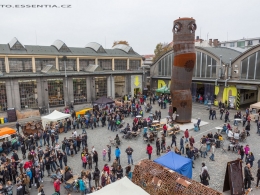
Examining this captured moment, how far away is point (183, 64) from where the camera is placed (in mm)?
20016

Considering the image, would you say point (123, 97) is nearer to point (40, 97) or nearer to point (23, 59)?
point (40, 97)

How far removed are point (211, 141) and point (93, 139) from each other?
378 inches

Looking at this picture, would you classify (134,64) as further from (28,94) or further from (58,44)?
(28,94)

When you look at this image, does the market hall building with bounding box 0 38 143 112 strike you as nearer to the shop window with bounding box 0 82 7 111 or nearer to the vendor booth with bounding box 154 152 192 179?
the shop window with bounding box 0 82 7 111

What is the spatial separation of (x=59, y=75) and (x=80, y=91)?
4024 millimetres

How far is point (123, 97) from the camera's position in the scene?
34.6m

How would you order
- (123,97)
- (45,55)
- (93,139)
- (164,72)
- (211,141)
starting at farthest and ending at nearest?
(164,72) → (123,97) → (45,55) → (93,139) → (211,141)

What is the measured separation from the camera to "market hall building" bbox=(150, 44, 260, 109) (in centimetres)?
2562

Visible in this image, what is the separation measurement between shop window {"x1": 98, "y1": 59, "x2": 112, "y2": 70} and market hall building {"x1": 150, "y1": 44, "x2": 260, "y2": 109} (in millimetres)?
14440

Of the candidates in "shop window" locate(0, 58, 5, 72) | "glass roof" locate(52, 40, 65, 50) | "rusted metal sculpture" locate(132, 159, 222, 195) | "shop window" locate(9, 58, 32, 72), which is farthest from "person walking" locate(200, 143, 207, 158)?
"glass roof" locate(52, 40, 65, 50)

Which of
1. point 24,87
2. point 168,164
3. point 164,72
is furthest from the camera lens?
point 164,72

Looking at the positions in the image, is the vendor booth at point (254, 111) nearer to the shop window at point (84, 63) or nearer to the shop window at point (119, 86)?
the shop window at point (119, 86)

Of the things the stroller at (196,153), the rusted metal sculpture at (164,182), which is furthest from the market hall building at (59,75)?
the rusted metal sculpture at (164,182)

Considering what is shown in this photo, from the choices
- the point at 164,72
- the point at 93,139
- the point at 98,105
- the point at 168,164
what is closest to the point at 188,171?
the point at 168,164
